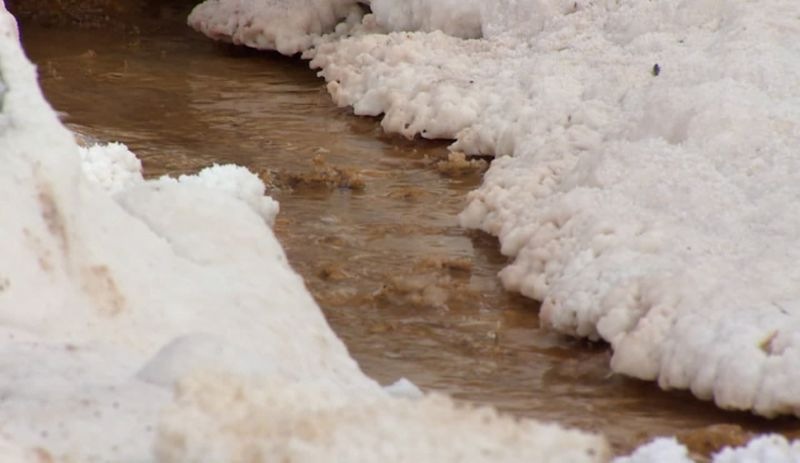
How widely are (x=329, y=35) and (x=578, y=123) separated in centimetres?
353

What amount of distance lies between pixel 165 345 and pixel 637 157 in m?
3.33

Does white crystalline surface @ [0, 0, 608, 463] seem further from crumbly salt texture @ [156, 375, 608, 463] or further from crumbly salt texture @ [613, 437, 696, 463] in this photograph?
crumbly salt texture @ [613, 437, 696, 463]

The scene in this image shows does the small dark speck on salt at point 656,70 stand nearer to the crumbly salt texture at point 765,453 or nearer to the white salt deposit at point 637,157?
the white salt deposit at point 637,157

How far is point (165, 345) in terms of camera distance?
321 centimetres

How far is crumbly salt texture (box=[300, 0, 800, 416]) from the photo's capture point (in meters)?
4.84

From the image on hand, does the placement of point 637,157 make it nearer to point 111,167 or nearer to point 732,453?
point 111,167

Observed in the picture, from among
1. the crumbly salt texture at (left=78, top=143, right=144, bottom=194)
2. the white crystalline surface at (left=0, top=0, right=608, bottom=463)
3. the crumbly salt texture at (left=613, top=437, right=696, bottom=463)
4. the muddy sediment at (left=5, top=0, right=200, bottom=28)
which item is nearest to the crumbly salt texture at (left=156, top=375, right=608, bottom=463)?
the white crystalline surface at (left=0, top=0, right=608, bottom=463)

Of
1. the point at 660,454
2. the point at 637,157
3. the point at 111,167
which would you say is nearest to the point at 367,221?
the point at 637,157

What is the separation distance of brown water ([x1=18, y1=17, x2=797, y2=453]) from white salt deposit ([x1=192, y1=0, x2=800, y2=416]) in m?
0.13

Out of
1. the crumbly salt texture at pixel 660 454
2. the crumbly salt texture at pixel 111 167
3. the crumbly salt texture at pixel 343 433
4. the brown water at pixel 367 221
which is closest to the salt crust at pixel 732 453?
the crumbly salt texture at pixel 660 454

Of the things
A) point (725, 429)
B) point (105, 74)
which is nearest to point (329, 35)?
point (105, 74)

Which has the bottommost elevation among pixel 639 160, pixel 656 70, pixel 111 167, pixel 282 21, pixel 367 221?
pixel 367 221

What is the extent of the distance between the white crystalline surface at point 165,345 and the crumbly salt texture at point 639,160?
1.43m

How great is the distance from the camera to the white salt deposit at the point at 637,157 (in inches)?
191
